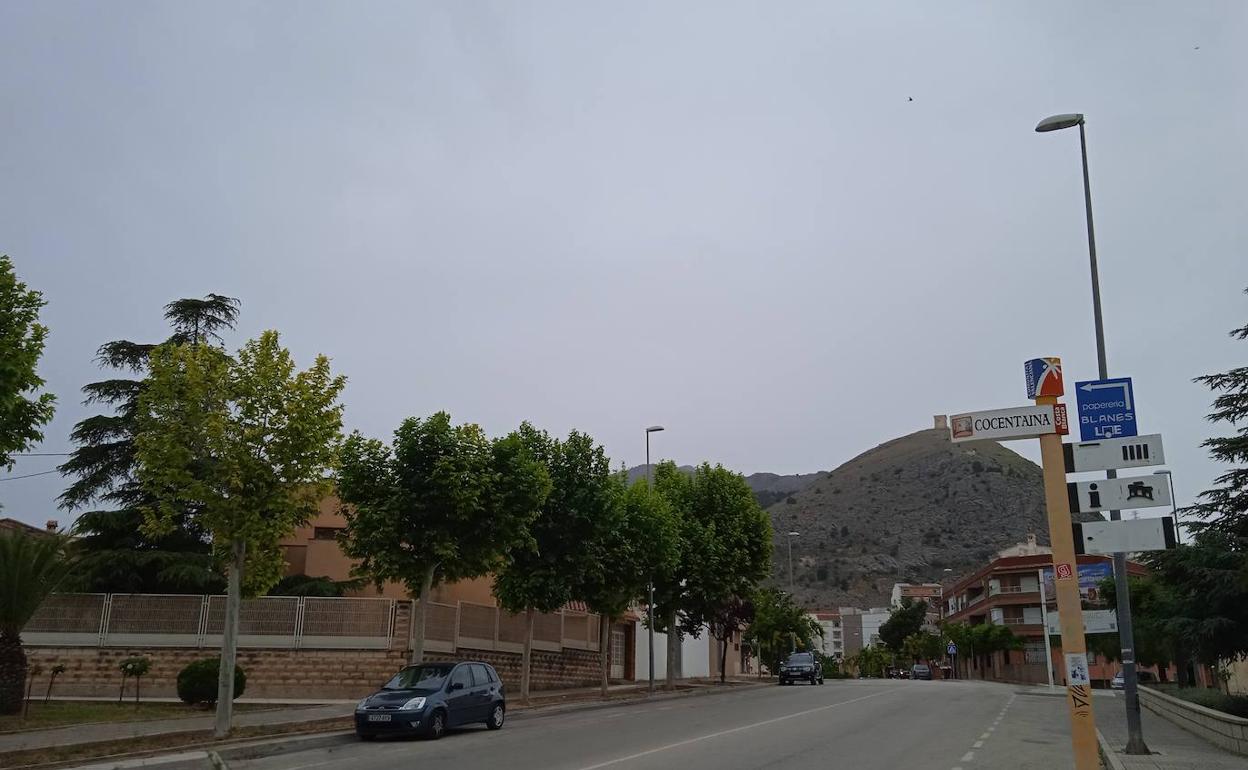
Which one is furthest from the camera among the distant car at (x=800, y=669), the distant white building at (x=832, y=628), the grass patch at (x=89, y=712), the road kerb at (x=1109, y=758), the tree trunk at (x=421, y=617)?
the distant white building at (x=832, y=628)

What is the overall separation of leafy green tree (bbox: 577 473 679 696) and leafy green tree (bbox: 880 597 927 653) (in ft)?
305

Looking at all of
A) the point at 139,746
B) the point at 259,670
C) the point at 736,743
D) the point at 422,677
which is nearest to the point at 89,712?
the point at 259,670

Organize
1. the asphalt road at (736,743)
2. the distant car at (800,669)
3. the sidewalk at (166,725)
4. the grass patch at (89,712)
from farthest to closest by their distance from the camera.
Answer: the distant car at (800,669) → the grass patch at (89,712) → the sidewalk at (166,725) → the asphalt road at (736,743)

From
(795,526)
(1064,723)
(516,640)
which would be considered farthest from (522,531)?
(795,526)

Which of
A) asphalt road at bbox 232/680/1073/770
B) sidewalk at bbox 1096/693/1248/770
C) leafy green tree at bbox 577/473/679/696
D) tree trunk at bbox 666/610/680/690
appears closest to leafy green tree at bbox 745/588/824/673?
tree trunk at bbox 666/610/680/690

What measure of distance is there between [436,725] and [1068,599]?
13.1 m

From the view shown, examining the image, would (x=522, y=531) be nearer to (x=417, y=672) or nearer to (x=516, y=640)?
(x=417, y=672)

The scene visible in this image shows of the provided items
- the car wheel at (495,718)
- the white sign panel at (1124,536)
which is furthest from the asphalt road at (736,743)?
the white sign panel at (1124,536)

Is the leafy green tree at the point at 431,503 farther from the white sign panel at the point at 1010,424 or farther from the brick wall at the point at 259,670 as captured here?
the white sign panel at the point at 1010,424

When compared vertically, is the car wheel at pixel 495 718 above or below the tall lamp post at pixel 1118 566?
below

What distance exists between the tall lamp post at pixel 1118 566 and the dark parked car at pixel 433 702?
41.0 feet

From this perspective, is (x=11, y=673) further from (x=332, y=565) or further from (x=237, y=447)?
(x=332, y=565)

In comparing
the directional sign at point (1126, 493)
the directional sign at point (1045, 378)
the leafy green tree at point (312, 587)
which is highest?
the directional sign at point (1045, 378)

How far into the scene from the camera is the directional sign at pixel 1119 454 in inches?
534
